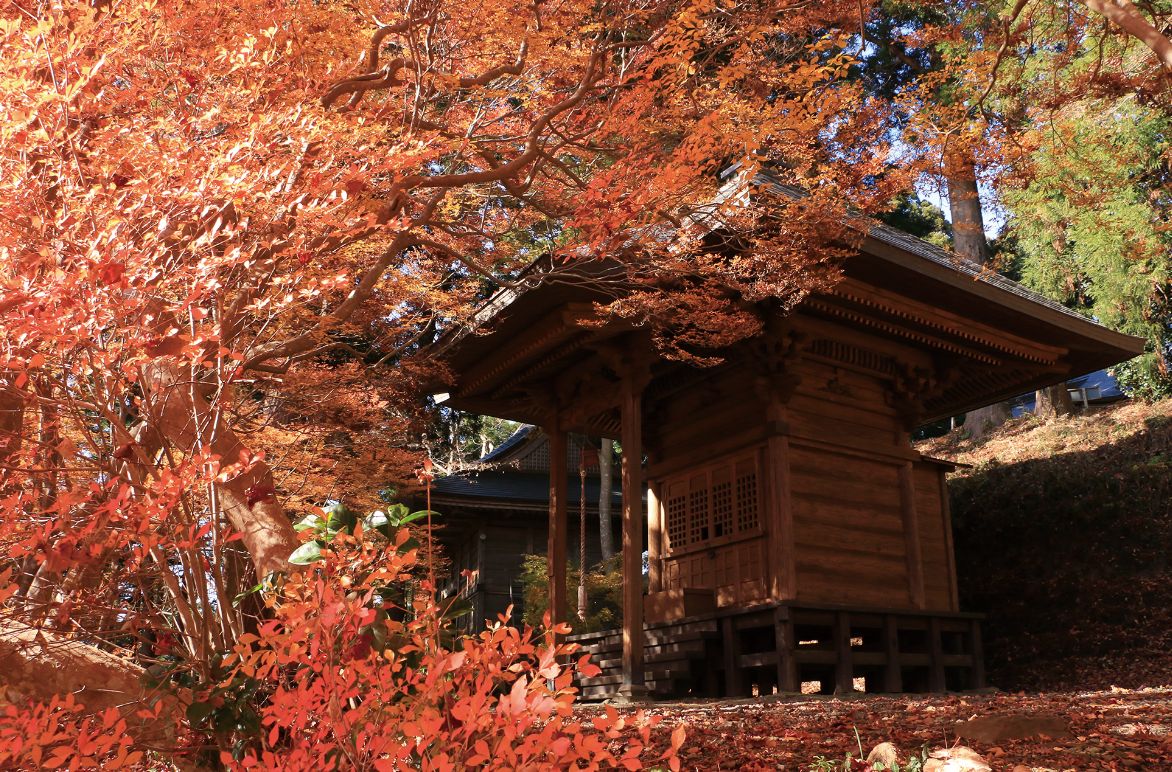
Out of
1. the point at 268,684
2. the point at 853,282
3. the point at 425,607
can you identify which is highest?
the point at 853,282

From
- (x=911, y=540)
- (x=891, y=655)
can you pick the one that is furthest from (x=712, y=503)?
(x=891, y=655)

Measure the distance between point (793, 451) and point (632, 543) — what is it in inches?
84.4

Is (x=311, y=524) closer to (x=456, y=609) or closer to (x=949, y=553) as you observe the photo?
(x=456, y=609)

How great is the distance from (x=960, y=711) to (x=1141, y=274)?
13.2 meters

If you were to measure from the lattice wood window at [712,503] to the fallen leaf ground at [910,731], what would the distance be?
2.82m

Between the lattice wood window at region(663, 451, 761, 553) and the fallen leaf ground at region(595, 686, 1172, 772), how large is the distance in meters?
2.82

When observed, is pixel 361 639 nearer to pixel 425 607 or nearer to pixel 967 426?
pixel 425 607

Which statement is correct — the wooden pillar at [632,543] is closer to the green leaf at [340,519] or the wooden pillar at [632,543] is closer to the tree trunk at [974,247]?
the green leaf at [340,519]

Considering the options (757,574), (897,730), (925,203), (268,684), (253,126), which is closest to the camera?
(268,684)

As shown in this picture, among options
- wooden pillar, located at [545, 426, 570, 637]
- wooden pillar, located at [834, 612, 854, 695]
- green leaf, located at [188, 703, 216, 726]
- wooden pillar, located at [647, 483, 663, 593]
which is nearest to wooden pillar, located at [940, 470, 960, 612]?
wooden pillar, located at [834, 612, 854, 695]

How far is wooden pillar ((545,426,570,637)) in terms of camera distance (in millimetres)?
10766

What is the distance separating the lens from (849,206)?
9000 mm

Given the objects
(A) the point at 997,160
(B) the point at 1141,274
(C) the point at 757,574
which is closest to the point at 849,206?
(A) the point at 997,160

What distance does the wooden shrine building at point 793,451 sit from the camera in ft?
31.4
